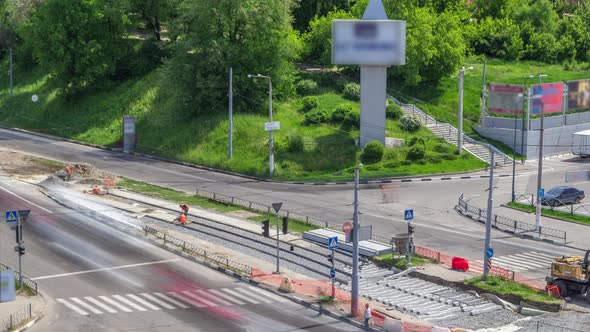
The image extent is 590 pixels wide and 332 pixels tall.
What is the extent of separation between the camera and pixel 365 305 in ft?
125

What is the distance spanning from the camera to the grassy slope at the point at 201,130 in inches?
3000

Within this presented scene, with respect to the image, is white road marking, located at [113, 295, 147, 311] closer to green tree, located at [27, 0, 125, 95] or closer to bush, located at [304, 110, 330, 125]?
bush, located at [304, 110, 330, 125]

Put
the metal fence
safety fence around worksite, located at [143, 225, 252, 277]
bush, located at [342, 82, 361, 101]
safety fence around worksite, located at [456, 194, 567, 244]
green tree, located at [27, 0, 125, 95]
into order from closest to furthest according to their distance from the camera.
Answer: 1. the metal fence
2. safety fence around worksite, located at [143, 225, 252, 277]
3. safety fence around worksite, located at [456, 194, 567, 244]
4. bush, located at [342, 82, 361, 101]
5. green tree, located at [27, 0, 125, 95]

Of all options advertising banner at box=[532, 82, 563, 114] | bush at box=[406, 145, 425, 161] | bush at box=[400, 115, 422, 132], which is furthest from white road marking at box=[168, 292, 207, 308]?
advertising banner at box=[532, 82, 563, 114]

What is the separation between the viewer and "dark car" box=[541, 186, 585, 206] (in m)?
63.4

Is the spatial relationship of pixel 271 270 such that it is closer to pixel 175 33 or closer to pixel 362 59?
pixel 362 59

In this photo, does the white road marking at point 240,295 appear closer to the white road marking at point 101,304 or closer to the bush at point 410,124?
the white road marking at point 101,304

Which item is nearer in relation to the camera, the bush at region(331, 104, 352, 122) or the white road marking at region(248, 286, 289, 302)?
the white road marking at region(248, 286, 289, 302)

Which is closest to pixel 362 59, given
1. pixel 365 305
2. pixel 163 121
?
pixel 163 121

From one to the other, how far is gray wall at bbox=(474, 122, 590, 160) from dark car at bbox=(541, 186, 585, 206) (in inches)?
712

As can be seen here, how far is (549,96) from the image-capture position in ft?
286

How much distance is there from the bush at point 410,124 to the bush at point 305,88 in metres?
11.6

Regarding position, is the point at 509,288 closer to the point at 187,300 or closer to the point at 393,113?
the point at 187,300

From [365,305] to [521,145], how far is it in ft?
157
